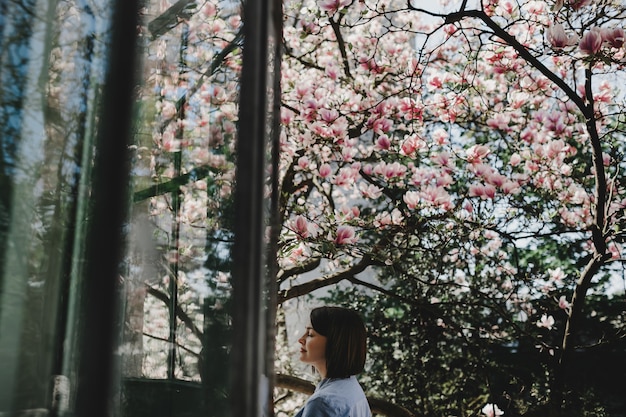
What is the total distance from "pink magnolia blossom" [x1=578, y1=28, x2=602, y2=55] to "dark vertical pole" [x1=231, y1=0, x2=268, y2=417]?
1564mm

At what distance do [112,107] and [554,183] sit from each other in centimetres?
287

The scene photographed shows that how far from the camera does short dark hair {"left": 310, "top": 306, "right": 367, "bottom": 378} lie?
1.63 metres

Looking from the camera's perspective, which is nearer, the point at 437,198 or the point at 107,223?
the point at 107,223

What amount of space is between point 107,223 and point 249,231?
16 cm

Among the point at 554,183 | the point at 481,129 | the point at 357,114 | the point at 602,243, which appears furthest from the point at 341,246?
the point at 481,129

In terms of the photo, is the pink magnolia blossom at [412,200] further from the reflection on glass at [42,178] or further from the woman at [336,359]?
the reflection on glass at [42,178]

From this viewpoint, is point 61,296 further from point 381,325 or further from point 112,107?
point 381,325

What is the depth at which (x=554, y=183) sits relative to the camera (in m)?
2.94

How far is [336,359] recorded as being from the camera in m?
1.63

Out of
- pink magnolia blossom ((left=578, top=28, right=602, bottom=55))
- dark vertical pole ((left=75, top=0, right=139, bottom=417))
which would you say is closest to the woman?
pink magnolia blossom ((left=578, top=28, right=602, bottom=55))

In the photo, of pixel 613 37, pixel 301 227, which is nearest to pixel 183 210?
pixel 301 227

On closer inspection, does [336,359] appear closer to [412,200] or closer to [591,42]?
[412,200]

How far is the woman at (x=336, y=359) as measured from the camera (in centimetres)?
152

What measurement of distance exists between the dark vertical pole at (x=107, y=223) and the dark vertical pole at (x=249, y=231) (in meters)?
0.13
